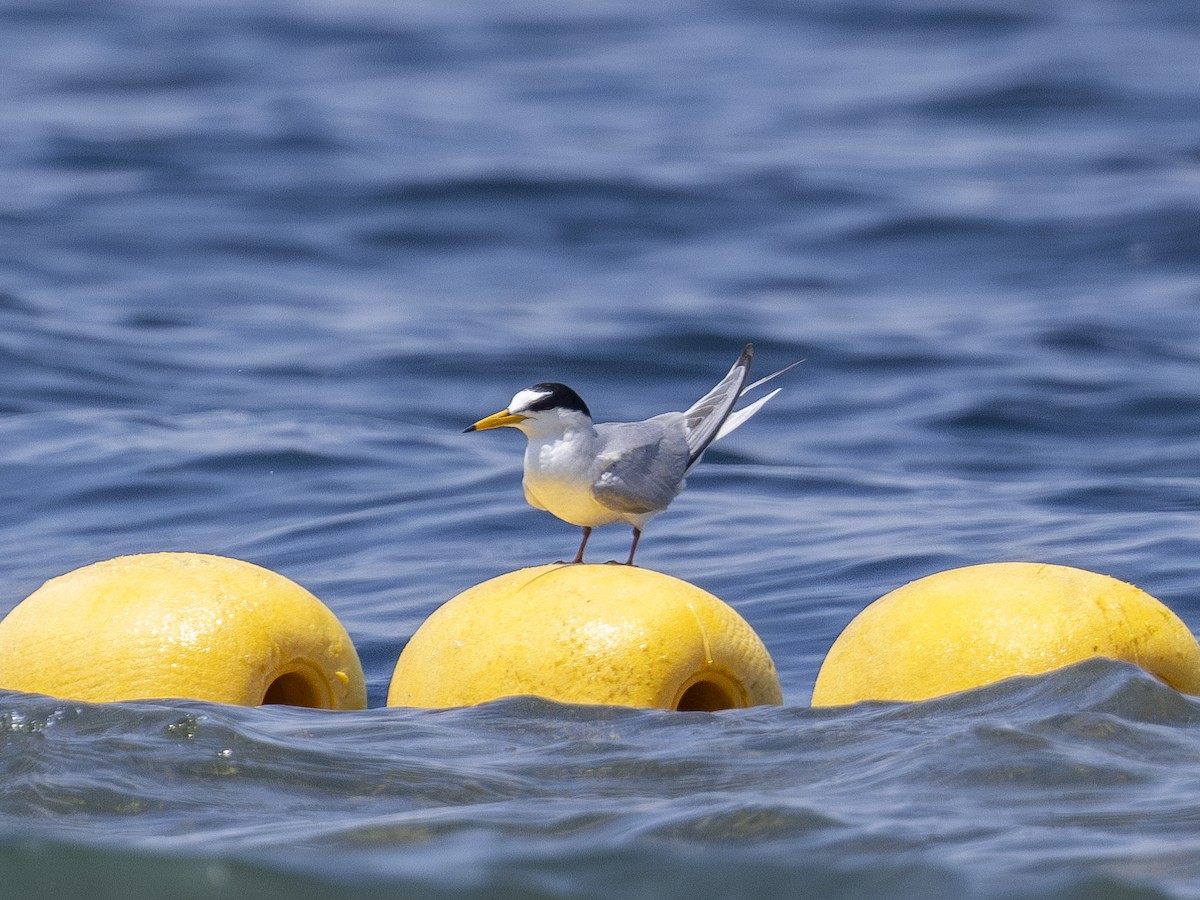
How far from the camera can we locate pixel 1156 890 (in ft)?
19.7

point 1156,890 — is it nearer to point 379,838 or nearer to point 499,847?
point 499,847

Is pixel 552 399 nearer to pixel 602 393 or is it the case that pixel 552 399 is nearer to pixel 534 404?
pixel 534 404

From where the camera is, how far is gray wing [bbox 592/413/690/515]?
26.4 ft

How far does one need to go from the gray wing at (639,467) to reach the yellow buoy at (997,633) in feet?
3.78

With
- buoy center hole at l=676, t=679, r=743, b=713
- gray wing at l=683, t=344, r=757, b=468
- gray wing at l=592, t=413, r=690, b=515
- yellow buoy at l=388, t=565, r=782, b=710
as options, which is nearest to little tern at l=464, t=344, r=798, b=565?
gray wing at l=592, t=413, r=690, b=515

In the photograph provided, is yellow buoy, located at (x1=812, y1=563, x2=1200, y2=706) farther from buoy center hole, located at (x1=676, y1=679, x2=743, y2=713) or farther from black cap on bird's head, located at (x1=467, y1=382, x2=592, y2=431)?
black cap on bird's head, located at (x1=467, y1=382, x2=592, y2=431)

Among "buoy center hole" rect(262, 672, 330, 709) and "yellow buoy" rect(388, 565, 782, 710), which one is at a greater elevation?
"yellow buoy" rect(388, 565, 782, 710)

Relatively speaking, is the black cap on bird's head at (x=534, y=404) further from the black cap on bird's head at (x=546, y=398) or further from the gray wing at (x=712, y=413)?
the gray wing at (x=712, y=413)

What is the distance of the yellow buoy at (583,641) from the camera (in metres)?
7.62

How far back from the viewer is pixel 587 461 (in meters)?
7.98

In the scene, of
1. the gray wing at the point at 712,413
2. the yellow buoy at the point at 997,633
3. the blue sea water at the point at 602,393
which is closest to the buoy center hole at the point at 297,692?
the blue sea water at the point at 602,393

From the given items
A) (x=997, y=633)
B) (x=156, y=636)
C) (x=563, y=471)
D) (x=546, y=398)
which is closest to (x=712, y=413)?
(x=563, y=471)

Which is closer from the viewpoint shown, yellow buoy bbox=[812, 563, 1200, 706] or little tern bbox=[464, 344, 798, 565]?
yellow buoy bbox=[812, 563, 1200, 706]

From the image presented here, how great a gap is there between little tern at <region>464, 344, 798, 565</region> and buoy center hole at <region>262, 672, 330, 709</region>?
1291 millimetres
